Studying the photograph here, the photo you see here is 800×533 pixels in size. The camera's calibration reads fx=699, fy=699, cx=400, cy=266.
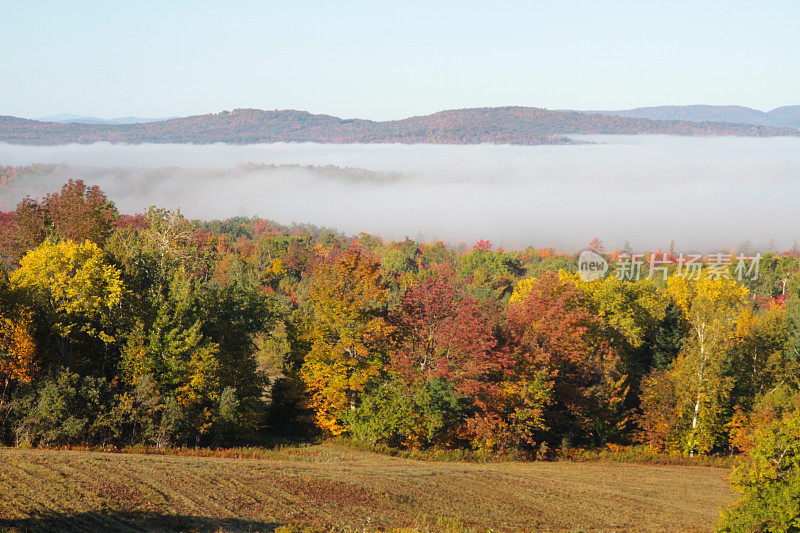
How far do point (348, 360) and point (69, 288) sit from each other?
1580 centimetres

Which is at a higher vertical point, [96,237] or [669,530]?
[96,237]

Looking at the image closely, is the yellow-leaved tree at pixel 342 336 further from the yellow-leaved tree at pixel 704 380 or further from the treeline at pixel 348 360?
the yellow-leaved tree at pixel 704 380

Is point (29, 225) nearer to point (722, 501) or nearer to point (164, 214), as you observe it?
point (164, 214)

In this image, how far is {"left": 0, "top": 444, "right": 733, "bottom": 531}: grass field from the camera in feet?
75.2

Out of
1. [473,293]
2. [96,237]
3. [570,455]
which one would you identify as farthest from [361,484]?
[473,293]

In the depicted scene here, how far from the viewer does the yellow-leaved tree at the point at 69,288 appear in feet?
118

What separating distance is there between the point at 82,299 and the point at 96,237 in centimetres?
1612

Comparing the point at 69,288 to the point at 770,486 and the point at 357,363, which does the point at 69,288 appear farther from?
the point at 770,486

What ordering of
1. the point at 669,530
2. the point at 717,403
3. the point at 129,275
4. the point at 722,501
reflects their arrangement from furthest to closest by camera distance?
1. the point at 717,403
2. the point at 129,275
3. the point at 722,501
4. the point at 669,530

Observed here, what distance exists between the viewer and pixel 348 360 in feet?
138

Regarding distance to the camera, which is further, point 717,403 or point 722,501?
point 717,403

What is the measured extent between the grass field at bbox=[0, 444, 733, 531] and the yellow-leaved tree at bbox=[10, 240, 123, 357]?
8468 millimetres

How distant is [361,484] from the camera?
30.0 meters

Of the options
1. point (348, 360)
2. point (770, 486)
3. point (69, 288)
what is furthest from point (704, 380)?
point (69, 288)
